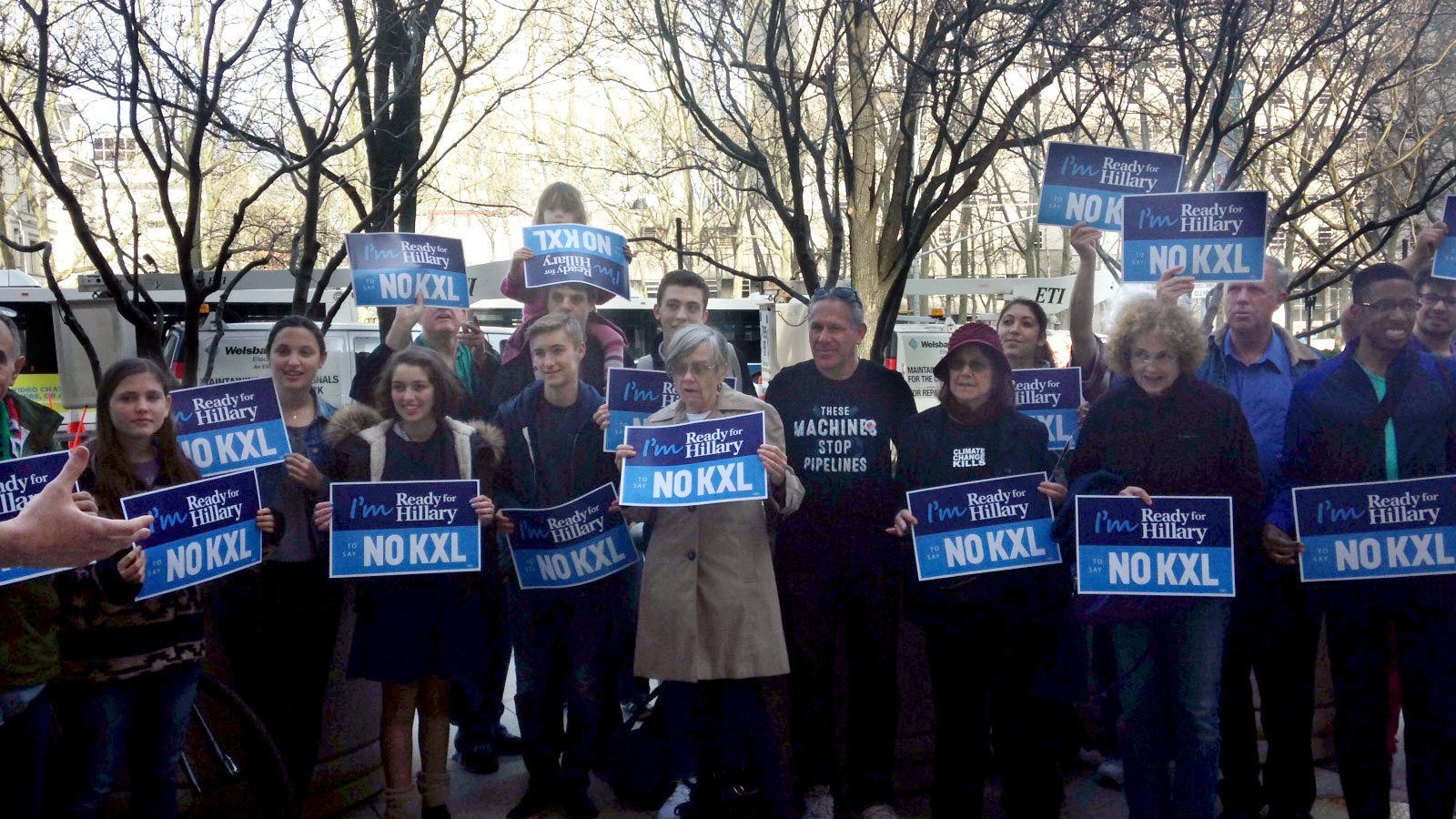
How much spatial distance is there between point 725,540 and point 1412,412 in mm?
2482

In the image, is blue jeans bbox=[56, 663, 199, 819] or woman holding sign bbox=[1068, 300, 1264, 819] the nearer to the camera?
blue jeans bbox=[56, 663, 199, 819]

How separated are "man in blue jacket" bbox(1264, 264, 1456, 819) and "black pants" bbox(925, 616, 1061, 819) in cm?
94

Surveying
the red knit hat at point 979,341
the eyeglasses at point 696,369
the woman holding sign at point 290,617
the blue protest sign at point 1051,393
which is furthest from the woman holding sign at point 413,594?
the blue protest sign at point 1051,393

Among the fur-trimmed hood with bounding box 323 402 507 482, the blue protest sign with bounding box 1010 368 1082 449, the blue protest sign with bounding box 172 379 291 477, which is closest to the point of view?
the blue protest sign with bounding box 172 379 291 477

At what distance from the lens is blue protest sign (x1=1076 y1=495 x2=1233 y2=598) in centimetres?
409

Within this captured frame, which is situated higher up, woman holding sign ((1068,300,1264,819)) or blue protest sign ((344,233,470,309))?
blue protest sign ((344,233,470,309))

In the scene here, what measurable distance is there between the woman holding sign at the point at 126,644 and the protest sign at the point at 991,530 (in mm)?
2522

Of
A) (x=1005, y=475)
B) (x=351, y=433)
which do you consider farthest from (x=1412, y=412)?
(x=351, y=433)

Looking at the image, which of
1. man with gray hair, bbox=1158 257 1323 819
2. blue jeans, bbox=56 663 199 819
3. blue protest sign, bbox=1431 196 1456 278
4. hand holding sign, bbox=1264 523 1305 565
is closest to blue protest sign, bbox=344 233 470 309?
blue jeans, bbox=56 663 199 819

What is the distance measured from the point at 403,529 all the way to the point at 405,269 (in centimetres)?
150

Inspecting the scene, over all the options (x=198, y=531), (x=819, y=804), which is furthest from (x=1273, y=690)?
(x=198, y=531)

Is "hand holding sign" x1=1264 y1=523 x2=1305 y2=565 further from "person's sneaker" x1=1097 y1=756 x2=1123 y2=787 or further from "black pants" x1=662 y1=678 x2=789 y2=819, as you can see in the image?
"black pants" x1=662 y1=678 x2=789 y2=819

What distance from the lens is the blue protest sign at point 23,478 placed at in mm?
3520

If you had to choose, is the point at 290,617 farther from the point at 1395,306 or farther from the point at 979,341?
the point at 1395,306
